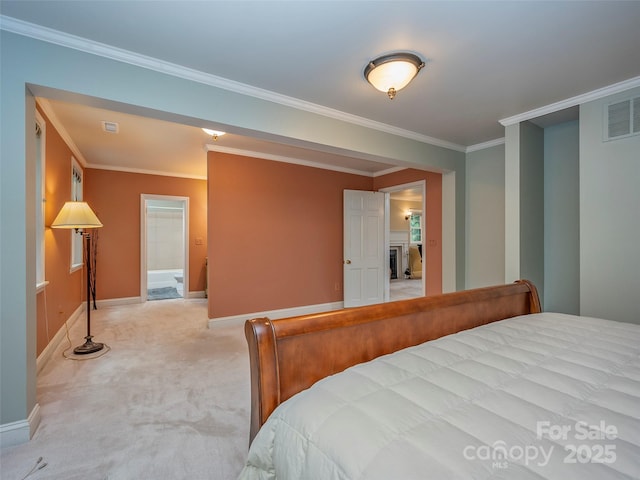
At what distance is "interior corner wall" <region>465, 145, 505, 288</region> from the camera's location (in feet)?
12.5

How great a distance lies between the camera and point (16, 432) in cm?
176

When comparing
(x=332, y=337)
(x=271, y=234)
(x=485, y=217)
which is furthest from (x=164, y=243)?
(x=332, y=337)

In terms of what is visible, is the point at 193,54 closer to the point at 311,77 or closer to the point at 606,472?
the point at 311,77

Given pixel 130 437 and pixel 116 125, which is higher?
pixel 116 125

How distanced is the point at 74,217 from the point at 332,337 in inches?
118

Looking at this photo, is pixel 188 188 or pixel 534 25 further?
pixel 188 188

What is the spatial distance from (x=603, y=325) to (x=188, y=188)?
6.34 m

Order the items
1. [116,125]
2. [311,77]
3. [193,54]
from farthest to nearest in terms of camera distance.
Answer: [116,125], [311,77], [193,54]

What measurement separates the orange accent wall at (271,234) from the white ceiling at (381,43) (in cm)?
185

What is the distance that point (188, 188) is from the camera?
606 cm

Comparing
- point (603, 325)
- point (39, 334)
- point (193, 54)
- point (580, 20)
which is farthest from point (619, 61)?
point (39, 334)

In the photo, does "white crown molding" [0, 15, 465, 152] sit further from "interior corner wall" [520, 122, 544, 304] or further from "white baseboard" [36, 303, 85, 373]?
"white baseboard" [36, 303, 85, 373]

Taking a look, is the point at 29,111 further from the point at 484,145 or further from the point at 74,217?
the point at 484,145

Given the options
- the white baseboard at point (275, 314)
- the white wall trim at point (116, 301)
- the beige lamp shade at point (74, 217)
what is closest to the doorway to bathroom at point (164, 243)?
the white wall trim at point (116, 301)
